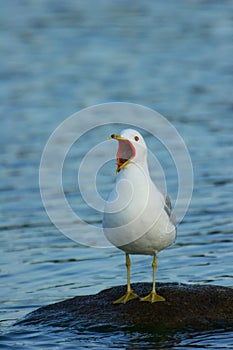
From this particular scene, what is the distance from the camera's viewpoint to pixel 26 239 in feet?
43.9

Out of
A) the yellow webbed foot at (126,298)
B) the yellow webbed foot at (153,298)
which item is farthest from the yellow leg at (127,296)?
the yellow webbed foot at (153,298)

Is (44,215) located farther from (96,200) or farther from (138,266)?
(138,266)

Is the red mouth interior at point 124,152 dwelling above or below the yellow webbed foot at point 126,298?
above

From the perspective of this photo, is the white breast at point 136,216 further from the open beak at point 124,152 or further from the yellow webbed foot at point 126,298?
the yellow webbed foot at point 126,298

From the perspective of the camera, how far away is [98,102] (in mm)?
20281

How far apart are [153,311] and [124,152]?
1.52 metres

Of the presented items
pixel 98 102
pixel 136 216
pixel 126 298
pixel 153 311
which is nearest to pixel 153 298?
pixel 153 311

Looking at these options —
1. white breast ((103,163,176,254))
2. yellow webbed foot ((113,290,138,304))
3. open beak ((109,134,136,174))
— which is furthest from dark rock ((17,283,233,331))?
open beak ((109,134,136,174))

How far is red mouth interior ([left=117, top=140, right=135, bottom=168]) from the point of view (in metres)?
9.16

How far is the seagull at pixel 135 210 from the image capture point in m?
8.80

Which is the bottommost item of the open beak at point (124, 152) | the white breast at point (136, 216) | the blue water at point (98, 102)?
the blue water at point (98, 102)

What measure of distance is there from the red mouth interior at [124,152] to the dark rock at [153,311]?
137 cm

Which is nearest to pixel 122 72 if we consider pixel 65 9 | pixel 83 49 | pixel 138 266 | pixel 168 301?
pixel 83 49

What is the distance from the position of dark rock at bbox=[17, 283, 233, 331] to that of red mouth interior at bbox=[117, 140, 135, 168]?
4.49ft
